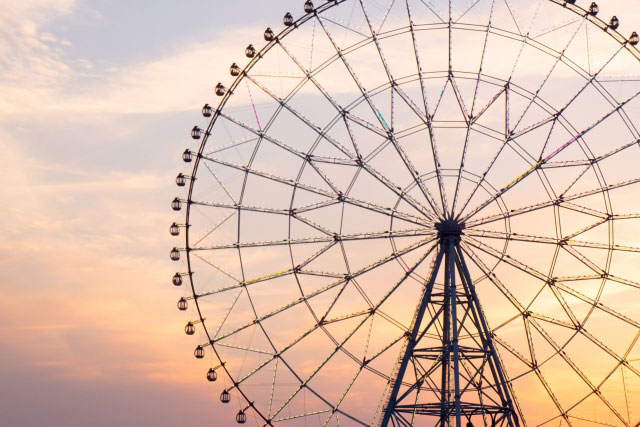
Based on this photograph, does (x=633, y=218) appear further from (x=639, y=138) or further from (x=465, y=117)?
(x=465, y=117)

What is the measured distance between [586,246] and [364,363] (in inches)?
424

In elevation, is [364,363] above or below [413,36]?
below

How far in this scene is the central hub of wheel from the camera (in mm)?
50500

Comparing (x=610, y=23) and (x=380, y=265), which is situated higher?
(x=610, y=23)

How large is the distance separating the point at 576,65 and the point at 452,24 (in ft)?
18.7

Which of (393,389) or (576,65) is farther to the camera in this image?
(576,65)

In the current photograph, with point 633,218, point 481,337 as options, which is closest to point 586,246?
point 633,218

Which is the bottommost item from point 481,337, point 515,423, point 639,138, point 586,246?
point 515,423

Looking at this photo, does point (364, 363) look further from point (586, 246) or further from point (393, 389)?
point (586, 246)

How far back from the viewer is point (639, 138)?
51.7 metres

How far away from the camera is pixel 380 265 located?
51688 millimetres

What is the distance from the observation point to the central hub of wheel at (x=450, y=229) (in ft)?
166

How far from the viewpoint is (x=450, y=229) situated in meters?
50.5

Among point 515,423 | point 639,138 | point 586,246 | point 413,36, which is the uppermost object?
point 413,36
